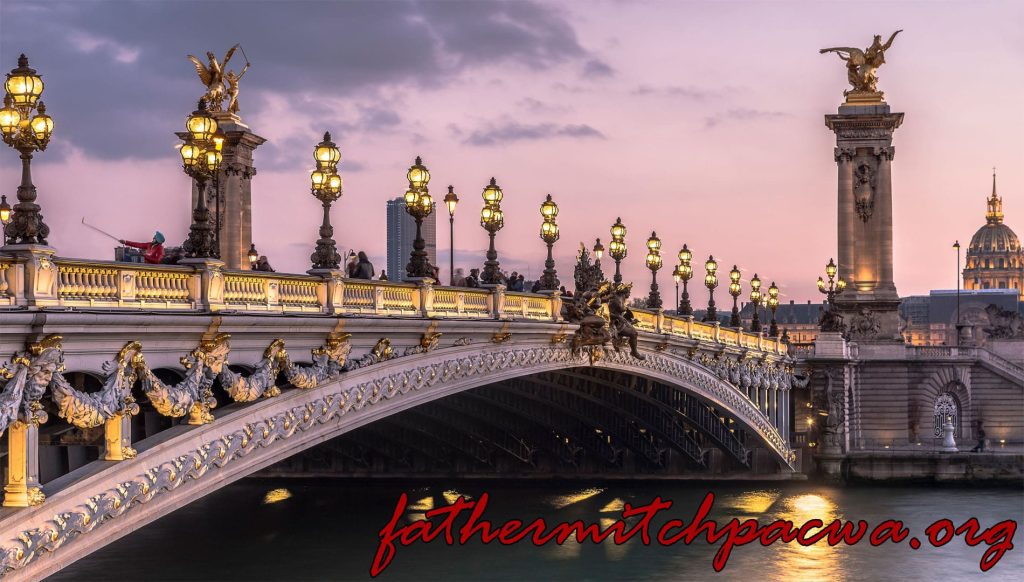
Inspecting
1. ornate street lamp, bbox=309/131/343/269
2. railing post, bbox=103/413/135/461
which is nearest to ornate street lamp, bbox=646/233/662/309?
ornate street lamp, bbox=309/131/343/269

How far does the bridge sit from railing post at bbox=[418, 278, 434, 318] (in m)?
0.04

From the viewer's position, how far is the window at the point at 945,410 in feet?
297

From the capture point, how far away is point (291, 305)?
87.1ft

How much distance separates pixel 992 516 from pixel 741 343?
13.4 meters

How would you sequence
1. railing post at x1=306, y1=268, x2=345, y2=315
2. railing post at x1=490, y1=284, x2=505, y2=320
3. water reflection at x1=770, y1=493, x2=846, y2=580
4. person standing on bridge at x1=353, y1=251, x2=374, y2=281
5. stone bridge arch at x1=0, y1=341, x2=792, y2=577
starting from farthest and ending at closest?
water reflection at x1=770, y1=493, x2=846, y2=580
railing post at x1=490, y1=284, x2=505, y2=320
person standing on bridge at x1=353, y1=251, x2=374, y2=281
railing post at x1=306, y1=268, x2=345, y2=315
stone bridge arch at x1=0, y1=341, x2=792, y2=577

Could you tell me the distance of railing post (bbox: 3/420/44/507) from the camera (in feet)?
65.2

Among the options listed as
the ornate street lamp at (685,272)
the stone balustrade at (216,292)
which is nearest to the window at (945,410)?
the ornate street lamp at (685,272)

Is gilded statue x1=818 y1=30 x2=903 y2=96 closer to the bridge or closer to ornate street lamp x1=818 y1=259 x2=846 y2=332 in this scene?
ornate street lamp x1=818 y1=259 x2=846 y2=332

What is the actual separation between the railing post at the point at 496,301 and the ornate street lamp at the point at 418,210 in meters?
3.42

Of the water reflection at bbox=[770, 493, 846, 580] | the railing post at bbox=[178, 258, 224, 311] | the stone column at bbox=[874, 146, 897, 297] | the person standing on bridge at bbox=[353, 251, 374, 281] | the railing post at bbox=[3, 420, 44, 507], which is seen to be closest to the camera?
the railing post at bbox=[3, 420, 44, 507]

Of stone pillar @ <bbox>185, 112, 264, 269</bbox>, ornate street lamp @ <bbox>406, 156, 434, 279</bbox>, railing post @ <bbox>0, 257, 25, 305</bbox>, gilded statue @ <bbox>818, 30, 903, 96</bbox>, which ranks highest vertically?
gilded statue @ <bbox>818, 30, 903, 96</bbox>

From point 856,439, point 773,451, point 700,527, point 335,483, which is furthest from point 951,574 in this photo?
point 856,439

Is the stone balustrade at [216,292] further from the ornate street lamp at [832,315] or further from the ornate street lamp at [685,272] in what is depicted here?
the ornate street lamp at [832,315]

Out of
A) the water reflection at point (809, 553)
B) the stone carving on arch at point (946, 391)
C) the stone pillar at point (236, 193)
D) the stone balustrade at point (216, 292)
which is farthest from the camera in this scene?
the stone carving on arch at point (946, 391)
